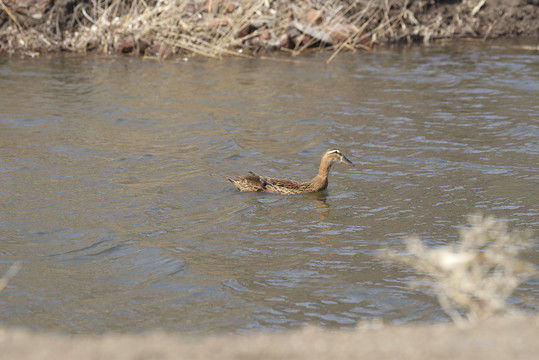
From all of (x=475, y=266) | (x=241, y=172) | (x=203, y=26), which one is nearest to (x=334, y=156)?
(x=241, y=172)

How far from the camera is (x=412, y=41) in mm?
22219

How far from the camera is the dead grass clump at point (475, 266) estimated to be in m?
6.92

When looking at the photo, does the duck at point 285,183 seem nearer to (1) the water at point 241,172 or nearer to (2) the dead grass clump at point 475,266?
(1) the water at point 241,172

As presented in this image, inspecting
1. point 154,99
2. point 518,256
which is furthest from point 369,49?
point 518,256

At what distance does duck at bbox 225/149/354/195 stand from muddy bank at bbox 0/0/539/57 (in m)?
9.59

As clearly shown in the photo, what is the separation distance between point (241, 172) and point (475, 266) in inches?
193

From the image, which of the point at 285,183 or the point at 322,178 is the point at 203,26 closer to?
the point at 322,178

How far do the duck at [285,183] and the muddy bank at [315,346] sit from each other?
651 cm

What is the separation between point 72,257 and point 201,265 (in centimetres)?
135

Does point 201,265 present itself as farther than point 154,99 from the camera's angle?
No

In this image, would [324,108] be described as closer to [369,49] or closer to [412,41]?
[369,49]

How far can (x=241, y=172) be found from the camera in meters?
12.0

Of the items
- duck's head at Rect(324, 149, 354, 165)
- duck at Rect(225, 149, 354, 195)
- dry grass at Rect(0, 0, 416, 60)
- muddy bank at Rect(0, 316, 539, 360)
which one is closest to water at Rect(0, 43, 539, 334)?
duck at Rect(225, 149, 354, 195)

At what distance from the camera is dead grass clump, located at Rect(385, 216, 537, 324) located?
22.7 ft
